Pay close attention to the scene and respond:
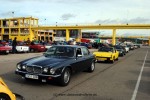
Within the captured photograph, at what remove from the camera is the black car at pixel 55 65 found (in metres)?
7.86

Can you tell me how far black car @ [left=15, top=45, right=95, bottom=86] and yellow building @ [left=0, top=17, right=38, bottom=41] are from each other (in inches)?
3087

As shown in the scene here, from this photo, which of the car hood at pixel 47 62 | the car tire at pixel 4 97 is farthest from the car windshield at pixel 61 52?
the car tire at pixel 4 97

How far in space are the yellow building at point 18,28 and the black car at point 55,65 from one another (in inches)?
3087

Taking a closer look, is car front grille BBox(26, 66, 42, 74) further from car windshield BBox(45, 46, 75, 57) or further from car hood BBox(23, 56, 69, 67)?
car windshield BBox(45, 46, 75, 57)

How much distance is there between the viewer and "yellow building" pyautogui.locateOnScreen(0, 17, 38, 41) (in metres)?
90.7

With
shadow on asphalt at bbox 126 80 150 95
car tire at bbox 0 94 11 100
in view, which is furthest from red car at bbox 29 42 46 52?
car tire at bbox 0 94 11 100

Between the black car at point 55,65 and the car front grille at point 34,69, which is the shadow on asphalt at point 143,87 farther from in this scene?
the car front grille at point 34,69

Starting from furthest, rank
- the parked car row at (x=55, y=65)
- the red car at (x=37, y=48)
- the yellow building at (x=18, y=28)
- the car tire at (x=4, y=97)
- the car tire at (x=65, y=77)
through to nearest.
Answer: the yellow building at (x=18, y=28), the red car at (x=37, y=48), the car tire at (x=65, y=77), the parked car row at (x=55, y=65), the car tire at (x=4, y=97)

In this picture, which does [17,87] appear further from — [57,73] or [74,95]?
[74,95]

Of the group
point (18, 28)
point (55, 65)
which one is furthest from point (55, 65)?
point (18, 28)

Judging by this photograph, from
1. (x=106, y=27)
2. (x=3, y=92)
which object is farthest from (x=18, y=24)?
(x=3, y=92)

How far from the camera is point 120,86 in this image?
8.82m

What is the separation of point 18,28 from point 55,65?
302 ft

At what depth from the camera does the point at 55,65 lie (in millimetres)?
8023
